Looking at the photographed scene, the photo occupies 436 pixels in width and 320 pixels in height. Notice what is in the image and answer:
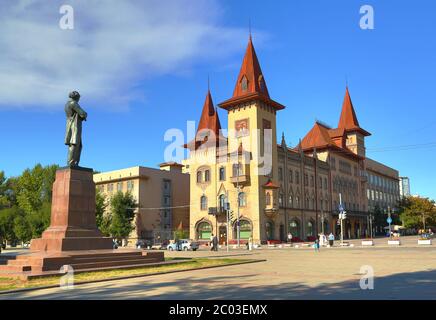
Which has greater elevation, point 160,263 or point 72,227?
point 72,227

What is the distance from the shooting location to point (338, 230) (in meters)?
82.4

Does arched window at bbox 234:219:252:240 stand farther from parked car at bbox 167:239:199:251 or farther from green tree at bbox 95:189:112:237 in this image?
green tree at bbox 95:189:112:237

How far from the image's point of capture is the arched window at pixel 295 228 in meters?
66.2

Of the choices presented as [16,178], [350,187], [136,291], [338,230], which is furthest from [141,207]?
[136,291]

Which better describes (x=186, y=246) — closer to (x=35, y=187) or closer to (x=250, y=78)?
(x=250, y=78)

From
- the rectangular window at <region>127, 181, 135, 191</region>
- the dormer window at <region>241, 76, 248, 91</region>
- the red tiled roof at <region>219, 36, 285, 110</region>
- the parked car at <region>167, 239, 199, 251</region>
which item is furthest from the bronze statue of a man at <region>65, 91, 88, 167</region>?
the rectangular window at <region>127, 181, 135, 191</region>

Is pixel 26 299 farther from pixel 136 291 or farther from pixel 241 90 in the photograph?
pixel 241 90

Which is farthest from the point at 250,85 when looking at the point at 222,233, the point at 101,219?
the point at 101,219

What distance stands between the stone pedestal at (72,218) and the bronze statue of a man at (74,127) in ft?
2.80

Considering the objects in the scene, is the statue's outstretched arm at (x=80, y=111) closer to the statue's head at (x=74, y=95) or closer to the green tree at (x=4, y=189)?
the statue's head at (x=74, y=95)

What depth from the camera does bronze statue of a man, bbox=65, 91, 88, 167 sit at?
2153 cm

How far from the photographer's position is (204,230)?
66562 mm

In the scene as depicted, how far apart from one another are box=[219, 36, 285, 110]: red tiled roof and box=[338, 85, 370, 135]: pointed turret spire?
3146 centimetres
